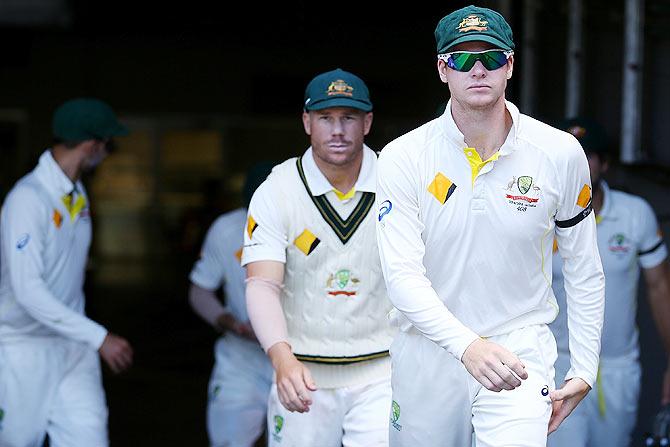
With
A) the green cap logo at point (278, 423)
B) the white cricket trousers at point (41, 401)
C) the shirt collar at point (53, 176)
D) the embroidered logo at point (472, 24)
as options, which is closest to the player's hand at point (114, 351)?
the white cricket trousers at point (41, 401)

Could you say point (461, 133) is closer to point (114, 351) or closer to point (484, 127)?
point (484, 127)

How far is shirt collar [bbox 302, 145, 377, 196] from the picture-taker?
14.7ft

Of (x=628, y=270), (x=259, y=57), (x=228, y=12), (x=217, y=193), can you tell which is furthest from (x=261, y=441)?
(x=259, y=57)

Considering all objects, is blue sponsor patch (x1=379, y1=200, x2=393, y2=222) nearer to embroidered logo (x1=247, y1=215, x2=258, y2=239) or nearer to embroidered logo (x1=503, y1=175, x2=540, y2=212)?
embroidered logo (x1=503, y1=175, x2=540, y2=212)

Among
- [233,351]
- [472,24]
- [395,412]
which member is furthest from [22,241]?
[472,24]

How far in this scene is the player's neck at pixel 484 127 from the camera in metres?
3.52

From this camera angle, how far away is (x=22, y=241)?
511 cm

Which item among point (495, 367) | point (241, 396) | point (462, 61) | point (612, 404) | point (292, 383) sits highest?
point (462, 61)

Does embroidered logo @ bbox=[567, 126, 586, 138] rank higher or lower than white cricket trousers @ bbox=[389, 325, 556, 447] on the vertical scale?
higher

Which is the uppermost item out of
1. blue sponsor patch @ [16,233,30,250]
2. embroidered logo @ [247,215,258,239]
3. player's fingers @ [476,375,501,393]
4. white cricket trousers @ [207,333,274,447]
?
embroidered logo @ [247,215,258,239]

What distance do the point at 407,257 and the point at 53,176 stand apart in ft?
7.55

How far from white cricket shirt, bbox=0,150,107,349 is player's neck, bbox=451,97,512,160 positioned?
208 centimetres

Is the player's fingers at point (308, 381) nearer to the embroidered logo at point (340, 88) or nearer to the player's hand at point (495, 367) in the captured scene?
the player's hand at point (495, 367)

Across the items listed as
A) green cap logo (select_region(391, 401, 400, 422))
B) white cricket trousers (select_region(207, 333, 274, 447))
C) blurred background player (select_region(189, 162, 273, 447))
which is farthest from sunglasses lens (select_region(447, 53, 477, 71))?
white cricket trousers (select_region(207, 333, 274, 447))
